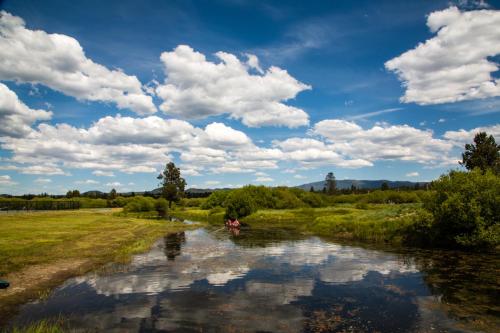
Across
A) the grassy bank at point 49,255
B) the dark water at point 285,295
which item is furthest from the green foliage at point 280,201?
the dark water at point 285,295

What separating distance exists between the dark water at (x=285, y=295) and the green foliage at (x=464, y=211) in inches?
118

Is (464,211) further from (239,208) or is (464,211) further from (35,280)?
(239,208)

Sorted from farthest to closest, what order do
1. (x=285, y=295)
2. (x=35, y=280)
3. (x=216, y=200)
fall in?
(x=216, y=200)
(x=35, y=280)
(x=285, y=295)

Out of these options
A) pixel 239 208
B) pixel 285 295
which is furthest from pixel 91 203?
pixel 285 295

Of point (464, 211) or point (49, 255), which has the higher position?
point (464, 211)

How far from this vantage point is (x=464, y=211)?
3875 centimetres

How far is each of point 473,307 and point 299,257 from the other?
1963 cm

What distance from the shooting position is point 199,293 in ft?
82.0

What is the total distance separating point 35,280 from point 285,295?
1881 centimetres

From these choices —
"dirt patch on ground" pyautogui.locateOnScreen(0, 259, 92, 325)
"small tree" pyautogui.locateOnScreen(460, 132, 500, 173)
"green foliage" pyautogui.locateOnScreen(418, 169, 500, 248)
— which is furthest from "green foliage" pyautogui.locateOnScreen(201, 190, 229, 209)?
"dirt patch on ground" pyautogui.locateOnScreen(0, 259, 92, 325)

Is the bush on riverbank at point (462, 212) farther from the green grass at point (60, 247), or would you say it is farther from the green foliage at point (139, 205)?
the green foliage at point (139, 205)

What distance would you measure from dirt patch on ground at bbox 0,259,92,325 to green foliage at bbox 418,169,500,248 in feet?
124

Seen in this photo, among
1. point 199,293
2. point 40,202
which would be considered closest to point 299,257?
point 199,293

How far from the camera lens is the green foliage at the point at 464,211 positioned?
125 feet
